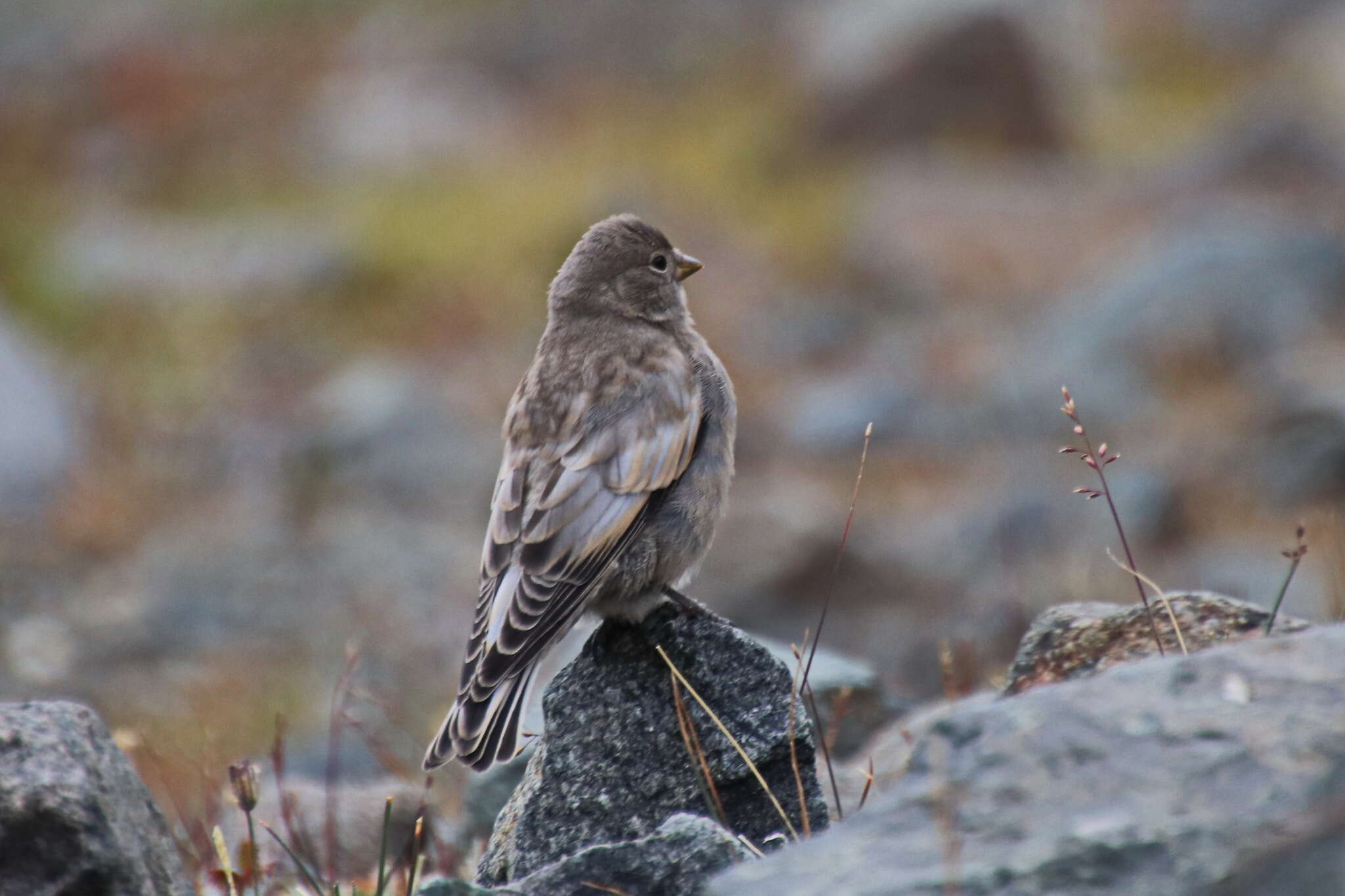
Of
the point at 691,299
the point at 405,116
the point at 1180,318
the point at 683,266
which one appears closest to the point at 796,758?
the point at 683,266

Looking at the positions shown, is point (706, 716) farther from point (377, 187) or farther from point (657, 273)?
point (377, 187)

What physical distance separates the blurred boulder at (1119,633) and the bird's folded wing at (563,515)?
3.76 ft

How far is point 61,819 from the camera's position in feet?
10.7

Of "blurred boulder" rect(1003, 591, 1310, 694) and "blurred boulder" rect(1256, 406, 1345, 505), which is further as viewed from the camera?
"blurred boulder" rect(1256, 406, 1345, 505)

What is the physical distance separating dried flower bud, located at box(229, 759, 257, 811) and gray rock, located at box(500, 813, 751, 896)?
69 centimetres

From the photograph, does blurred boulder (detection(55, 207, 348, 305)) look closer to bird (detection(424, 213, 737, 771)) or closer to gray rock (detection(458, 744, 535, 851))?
gray rock (detection(458, 744, 535, 851))

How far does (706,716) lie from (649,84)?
70.7 ft

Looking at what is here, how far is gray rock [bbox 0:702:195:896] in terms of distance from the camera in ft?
10.7

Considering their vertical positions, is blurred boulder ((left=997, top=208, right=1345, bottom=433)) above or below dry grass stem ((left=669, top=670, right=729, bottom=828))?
above

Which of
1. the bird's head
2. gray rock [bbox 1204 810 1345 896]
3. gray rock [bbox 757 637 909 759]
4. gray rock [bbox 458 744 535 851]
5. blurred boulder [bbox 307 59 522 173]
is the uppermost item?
blurred boulder [bbox 307 59 522 173]

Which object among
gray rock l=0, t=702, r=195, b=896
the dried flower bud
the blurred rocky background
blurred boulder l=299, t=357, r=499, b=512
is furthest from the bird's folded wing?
blurred boulder l=299, t=357, r=499, b=512

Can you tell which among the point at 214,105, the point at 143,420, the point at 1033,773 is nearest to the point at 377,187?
the point at 214,105

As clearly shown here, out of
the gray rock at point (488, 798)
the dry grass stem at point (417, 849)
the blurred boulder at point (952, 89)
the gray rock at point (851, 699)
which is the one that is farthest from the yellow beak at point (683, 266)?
the blurred boulder at point (952, 89)

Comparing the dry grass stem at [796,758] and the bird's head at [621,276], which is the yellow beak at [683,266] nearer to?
the bird's head at [621,276]
